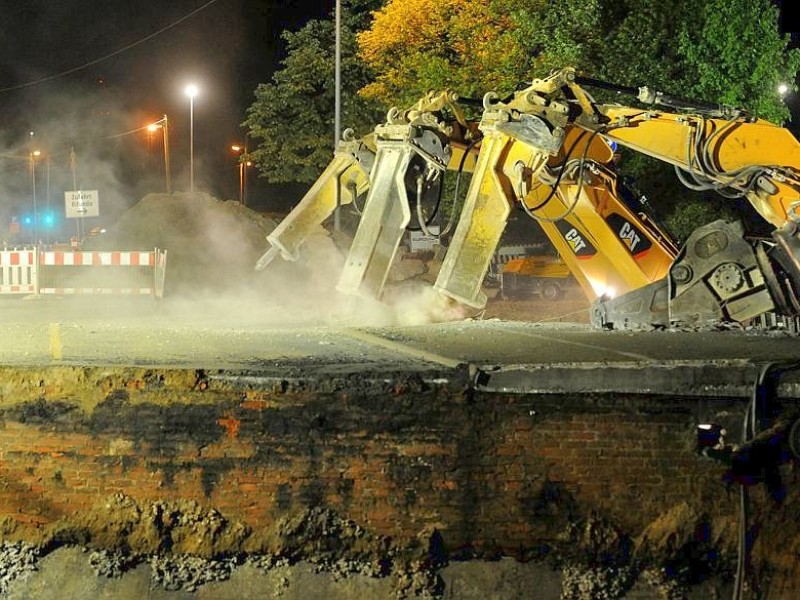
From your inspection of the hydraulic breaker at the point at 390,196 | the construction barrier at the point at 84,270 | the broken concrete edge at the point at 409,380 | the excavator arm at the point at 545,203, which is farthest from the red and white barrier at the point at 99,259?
the broken concrete edge at the point at 409,380

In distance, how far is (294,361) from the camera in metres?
8.22

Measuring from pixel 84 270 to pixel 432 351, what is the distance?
1041 centimetres

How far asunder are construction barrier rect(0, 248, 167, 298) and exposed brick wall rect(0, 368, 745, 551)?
32.1 ft

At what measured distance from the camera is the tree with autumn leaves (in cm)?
1870

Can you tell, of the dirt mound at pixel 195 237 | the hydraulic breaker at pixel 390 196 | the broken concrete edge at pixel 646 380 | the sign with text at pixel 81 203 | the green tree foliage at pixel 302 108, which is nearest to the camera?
the broken concrete edge at pixel 646 380

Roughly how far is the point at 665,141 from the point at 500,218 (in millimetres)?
1849

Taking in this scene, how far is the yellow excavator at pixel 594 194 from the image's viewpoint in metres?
9.15

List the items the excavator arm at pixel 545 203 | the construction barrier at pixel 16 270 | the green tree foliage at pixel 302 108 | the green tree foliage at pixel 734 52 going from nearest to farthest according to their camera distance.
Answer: the excavator arm at pixel 545 203 < the construction barrier at pixel 16 270 < the green tree foliage at pixel 734 52 < the green tree foliage at pixel 302 108

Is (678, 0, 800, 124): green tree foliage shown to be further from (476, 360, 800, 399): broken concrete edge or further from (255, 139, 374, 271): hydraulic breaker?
(476, 360, 800, 399): broken concrete edge

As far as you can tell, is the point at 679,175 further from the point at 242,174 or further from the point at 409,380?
the point at 242,174

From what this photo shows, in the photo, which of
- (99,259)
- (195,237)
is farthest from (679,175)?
(195,237)

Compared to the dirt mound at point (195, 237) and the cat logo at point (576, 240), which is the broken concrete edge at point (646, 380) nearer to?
the cat logo at point (576, 240)

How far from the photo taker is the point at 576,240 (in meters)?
11.0

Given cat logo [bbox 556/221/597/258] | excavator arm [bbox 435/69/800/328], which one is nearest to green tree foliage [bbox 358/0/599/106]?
cat logo [bbox 556/221/597/258]
